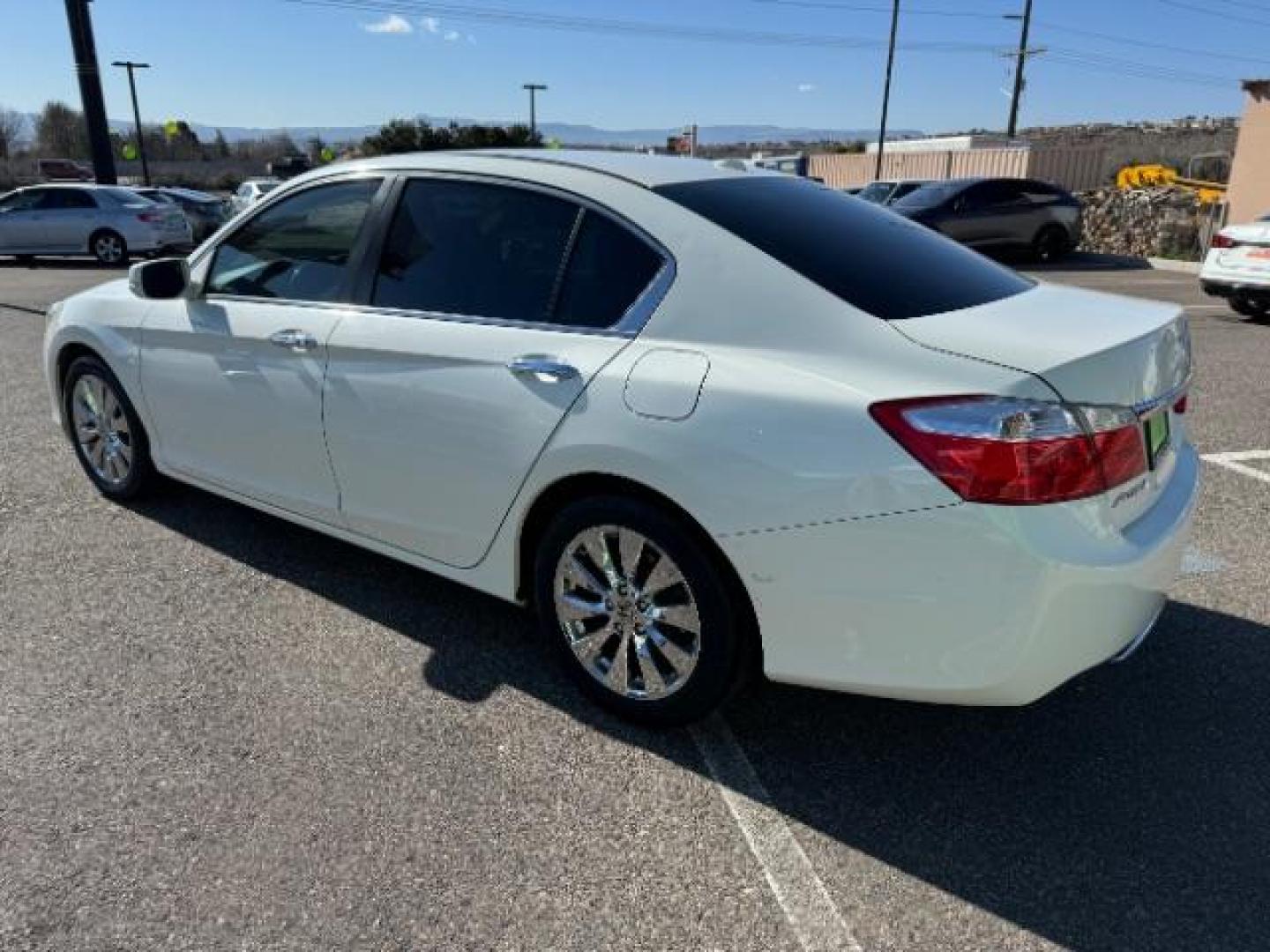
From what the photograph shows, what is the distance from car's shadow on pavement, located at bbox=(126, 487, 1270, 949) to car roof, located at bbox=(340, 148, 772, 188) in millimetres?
1633

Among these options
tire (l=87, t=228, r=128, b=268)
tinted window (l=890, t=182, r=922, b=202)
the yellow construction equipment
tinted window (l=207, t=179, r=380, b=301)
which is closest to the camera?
tinted window (l=207, t=179, r=380, b=301)

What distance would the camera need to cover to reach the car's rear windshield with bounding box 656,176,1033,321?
2.76 meters

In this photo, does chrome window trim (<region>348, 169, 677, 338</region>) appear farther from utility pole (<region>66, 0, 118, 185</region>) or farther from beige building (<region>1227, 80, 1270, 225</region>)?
utility pole (<region>66, 0, 118, 185</region>)

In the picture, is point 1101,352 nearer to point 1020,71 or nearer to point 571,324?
point 571,324

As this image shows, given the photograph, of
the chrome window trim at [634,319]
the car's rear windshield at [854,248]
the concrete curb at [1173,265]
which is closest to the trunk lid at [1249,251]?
the concrete curb at [1173,265]

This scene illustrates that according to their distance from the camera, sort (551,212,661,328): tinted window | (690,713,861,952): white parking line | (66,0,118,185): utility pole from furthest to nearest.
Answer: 1. (66,0,118,185): utility pole
2. (551,212,661,328): tinted window
3. (690,713,861,952): white parking line

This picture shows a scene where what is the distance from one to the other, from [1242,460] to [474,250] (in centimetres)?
478

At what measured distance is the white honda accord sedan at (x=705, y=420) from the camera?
2348 millimetres

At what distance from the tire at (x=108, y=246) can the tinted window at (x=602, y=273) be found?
725 inches

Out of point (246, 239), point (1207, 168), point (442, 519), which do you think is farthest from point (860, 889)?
point (1207, 168)

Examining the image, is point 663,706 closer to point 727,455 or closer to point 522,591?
point 522,591

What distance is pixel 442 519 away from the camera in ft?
10.8

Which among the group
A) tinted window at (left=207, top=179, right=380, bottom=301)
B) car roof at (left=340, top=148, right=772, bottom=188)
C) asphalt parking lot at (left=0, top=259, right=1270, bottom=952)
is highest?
car roof at (left=340, top=148, right=772, bottom=188)

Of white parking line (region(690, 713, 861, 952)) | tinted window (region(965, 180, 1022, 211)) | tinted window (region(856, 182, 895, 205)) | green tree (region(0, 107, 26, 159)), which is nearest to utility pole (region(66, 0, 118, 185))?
tinted window (region(856, 182, 895, 205))
